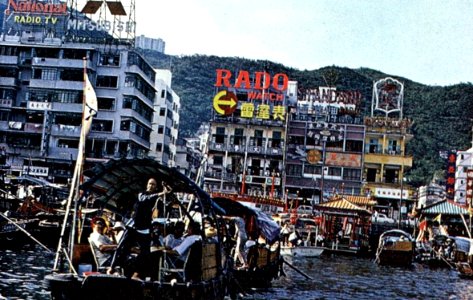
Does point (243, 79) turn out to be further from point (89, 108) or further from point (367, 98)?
point (367, 98)

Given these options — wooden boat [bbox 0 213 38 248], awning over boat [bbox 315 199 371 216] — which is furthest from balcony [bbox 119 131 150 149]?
wooden boat [bbox 0 213 38 248]

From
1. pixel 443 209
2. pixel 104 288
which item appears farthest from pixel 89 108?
pixel 443 209

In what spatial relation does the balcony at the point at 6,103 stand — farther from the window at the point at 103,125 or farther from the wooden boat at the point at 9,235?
the wooden boat at the point at 9,235

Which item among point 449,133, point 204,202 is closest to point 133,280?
point 204,202

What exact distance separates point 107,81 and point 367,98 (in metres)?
113

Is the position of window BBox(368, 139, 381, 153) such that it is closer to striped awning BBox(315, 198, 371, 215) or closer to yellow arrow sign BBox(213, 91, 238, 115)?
yellow arrow sign BBox(213, 91, 238, 115)

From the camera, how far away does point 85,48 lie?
8369cm

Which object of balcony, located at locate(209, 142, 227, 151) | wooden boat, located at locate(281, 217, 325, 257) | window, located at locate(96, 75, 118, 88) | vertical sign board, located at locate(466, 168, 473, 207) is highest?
window, located at locate(96, 75, 118, 88)

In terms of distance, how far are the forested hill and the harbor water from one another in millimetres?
123928

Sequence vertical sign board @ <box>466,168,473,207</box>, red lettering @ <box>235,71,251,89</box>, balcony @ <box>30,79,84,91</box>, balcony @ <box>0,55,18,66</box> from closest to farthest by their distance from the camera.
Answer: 1. balcony @ <box>30,79,84,91</box>
2. balcony @ <box>0,55,18,66</box>
3. vertical sign board @ <box>466,168,473,207</box>
4. red lettering @ <box>235,71,251,89</box>

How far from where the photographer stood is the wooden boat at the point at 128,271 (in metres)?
16.7

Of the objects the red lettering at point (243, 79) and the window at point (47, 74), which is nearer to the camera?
the window at point (47, 74)

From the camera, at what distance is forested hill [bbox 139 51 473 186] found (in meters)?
174

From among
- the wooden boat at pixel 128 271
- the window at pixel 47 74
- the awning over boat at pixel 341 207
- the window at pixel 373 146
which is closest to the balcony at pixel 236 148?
the window at pixel 373 146
